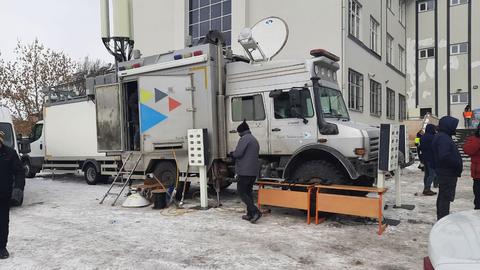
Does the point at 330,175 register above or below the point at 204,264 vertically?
above

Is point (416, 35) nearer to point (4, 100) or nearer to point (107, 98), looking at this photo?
point (107, 98)

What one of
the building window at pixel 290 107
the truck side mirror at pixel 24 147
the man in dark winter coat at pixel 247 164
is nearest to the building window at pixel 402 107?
the building window at pixel 290 107

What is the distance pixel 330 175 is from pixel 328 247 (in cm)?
176

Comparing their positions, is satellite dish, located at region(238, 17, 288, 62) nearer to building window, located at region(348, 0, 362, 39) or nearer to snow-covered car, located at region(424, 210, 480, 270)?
snow-covered car, located at region(424, 210, 480, 270)

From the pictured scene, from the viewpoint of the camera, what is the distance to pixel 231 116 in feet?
29.0

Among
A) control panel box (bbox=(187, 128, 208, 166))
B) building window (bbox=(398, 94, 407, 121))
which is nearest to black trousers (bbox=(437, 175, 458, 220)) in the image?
control panel box (bbox=(187, 128, 208, 166))

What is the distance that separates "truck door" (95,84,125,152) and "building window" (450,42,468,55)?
25.9 meters

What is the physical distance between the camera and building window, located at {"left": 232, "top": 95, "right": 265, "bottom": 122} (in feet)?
27.5

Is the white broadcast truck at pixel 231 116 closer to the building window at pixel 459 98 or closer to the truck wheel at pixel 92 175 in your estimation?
the truck wheel at pixel 92 175

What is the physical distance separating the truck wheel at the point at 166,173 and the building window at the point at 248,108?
1941mm

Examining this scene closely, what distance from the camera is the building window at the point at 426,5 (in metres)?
29.5

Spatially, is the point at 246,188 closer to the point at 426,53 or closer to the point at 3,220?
the point at 3,220

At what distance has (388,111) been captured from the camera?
2536cm

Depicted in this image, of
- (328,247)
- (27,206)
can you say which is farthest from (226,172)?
(27,206)
